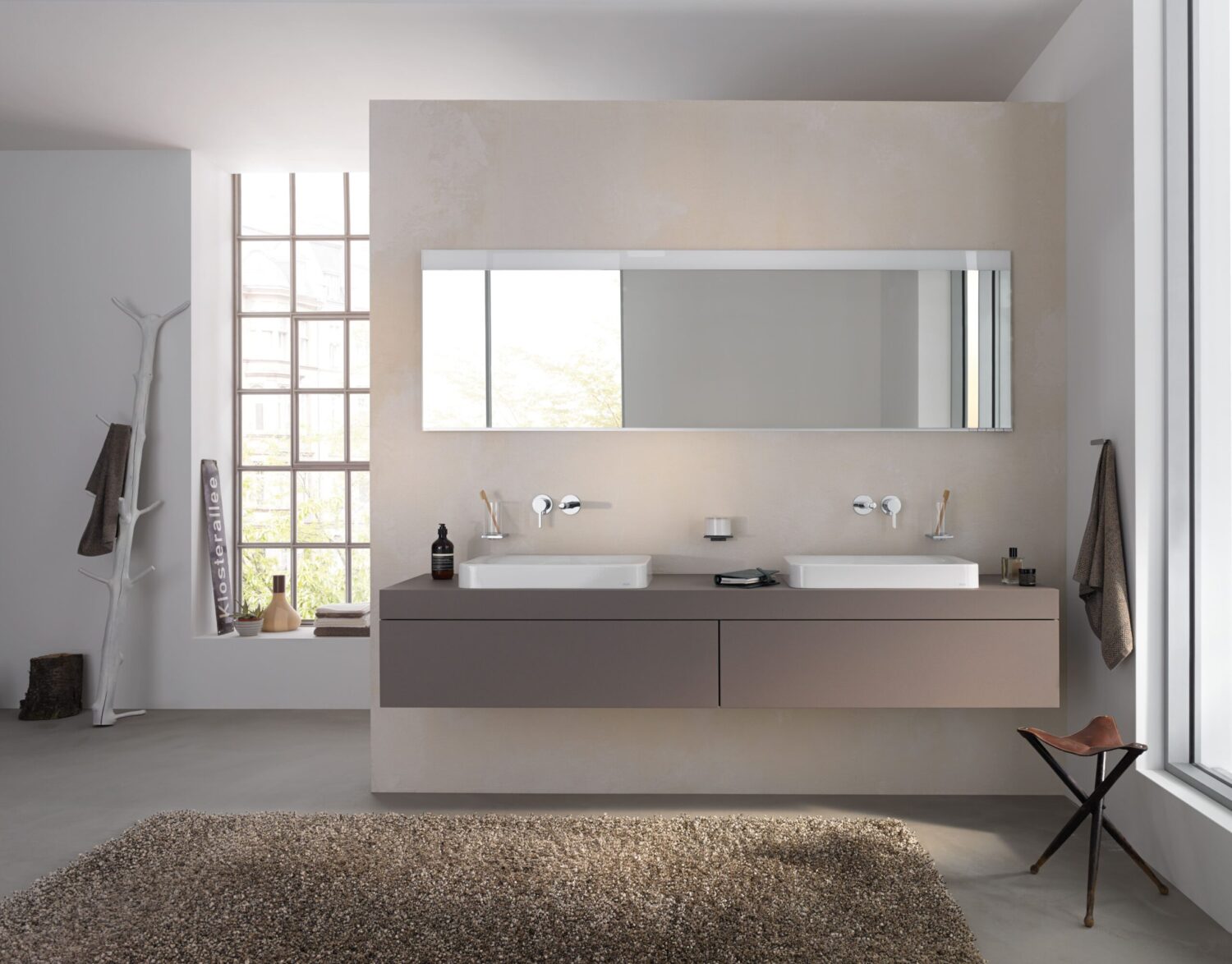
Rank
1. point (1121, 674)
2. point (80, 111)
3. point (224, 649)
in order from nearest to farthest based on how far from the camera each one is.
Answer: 1. point (1121, 674)
2. point (80, 111)
3. point (224, 649)

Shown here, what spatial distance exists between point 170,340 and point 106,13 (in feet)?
5.58

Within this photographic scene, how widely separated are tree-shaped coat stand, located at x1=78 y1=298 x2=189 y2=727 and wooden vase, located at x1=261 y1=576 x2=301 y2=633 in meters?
0.61

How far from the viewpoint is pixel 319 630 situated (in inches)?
187

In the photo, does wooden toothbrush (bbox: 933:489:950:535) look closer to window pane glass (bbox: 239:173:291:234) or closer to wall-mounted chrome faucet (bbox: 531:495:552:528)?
wall-mounted chrome faucet (bbox: 531:495:552:528)

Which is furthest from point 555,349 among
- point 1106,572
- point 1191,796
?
point 1191,796

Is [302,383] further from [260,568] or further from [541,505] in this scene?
[541,505]

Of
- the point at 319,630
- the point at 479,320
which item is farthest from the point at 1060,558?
the point at 319,630

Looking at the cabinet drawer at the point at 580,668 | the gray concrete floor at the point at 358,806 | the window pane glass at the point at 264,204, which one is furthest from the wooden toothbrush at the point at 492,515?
the window pane glass at the point at 264,204

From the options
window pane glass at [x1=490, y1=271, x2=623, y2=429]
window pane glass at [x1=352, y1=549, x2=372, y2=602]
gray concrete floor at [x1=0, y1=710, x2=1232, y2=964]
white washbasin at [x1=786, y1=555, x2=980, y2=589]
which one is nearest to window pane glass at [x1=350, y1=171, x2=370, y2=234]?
window pane glass at [x1=352, y1=549, x2=372, y2=602]

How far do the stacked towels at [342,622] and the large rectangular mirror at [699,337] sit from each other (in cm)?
166

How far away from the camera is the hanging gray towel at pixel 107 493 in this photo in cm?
450

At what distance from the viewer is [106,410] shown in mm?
4727

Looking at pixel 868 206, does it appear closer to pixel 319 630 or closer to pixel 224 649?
pixel 319 630

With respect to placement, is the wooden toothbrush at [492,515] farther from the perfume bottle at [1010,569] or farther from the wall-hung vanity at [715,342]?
the perfume bottle at [1010,569]
